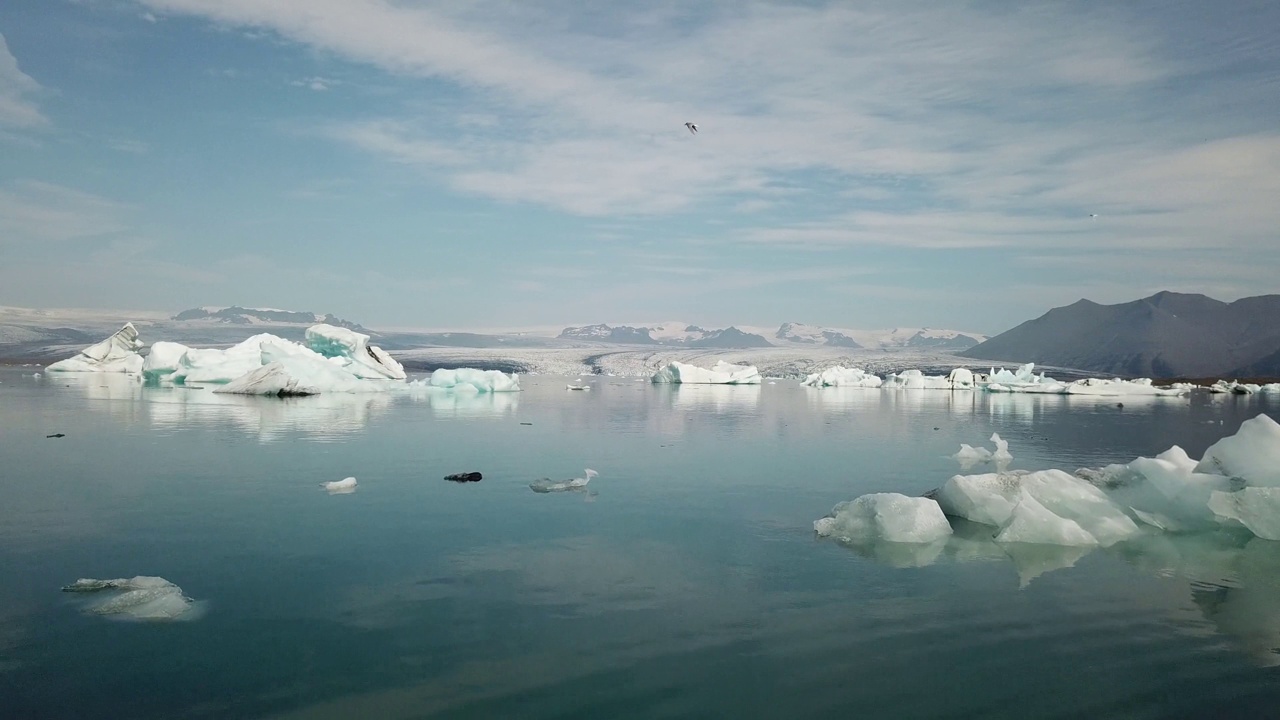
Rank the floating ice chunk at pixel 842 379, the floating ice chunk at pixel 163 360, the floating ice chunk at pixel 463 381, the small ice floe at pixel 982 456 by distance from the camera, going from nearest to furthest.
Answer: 1. the small ice floe at pixel 982 456
2. the floating ice chunk at pixel 163 360
3. the floating ice chunk at pixel 463 381
4. the floating ice chunk at pixel 842 379

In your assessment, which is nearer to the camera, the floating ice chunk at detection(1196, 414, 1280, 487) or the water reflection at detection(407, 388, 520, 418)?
the floating ice chunk at detection(1196, 414, 1280, 487)

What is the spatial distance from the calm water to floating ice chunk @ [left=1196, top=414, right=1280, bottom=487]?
3.16 feet

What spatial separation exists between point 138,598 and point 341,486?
4761 mm

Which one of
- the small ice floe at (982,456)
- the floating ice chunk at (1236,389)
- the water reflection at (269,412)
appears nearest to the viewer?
the small ice floe at (982,456)

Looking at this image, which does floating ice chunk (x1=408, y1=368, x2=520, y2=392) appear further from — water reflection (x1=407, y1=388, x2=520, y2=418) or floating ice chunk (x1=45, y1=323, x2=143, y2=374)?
floating ice chunk (x1=45, y1=323, x2=143, y2=374)

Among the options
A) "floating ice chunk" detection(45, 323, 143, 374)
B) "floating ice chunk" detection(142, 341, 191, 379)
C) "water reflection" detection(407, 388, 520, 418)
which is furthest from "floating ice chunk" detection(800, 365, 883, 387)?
"floating ice chunk" detection(45, 323, 143, 374)

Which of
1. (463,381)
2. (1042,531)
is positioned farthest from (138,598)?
(463,381)

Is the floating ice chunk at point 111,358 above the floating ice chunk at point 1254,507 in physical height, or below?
above

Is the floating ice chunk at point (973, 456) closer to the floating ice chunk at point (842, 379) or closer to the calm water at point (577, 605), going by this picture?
the calm water at point (577, 605)

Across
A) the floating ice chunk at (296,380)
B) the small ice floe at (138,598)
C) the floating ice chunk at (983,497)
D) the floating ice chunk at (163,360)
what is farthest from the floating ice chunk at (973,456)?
the floating ice chunk at (163,360)

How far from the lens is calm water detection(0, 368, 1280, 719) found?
14.5 feet

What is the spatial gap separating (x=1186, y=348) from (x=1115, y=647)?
20228cm

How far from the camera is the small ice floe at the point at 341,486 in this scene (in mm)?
10297

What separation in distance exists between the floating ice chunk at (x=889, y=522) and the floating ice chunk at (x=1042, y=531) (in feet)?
1.97
